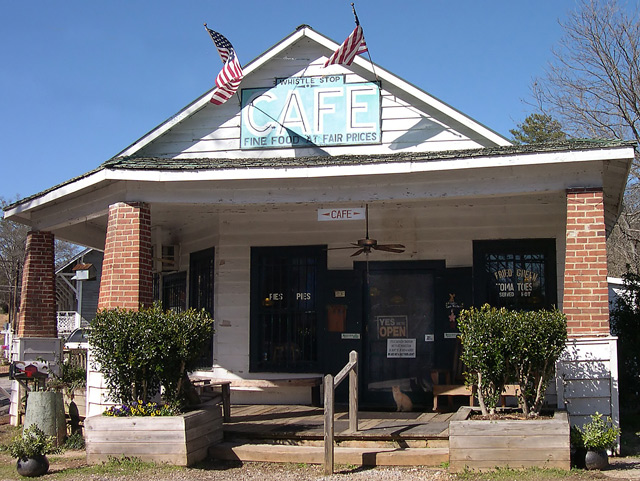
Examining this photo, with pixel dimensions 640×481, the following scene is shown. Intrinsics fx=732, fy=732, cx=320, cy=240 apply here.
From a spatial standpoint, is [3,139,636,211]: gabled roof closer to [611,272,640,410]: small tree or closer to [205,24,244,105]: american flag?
[205,24,244,105]: american flag

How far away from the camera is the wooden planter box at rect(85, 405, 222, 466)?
26.0ft

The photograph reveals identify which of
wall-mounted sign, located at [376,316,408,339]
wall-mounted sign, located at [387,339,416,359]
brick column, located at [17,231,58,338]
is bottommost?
wall-mounted sign, located at [387,339,416,359]

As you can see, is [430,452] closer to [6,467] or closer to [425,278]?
[425,278]

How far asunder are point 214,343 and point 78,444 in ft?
9.47

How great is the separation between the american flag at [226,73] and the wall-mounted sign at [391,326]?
13.6 ft

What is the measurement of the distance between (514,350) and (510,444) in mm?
920

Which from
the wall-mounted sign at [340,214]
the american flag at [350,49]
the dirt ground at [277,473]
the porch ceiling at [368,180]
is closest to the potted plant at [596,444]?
the dirt ground at [277,473]

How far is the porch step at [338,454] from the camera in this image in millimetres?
7785

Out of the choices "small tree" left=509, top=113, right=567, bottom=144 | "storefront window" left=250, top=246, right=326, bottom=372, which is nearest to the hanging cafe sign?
"storefront window" left=250, top=246, right=326, bottom=372

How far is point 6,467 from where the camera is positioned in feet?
28.4

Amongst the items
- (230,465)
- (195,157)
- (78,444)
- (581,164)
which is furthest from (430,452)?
(195,157)

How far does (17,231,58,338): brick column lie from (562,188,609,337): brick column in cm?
795

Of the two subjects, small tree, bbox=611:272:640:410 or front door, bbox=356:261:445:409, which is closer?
Result: small tree, bbox=611:272:640:410

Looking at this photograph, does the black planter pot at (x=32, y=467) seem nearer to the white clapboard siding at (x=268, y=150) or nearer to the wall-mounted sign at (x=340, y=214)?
the wall-mounted sign at (x=340, y=214)
